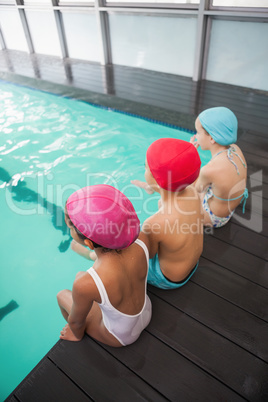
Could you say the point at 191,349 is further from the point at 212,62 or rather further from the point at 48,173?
the point at 212,62

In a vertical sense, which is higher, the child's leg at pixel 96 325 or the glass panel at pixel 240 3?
the glass panel at pixel 240 3

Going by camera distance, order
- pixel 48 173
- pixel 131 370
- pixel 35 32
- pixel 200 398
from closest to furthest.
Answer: pixel 200 398 → pixel 131 370 → pixel 48 173 → pixel 35 32

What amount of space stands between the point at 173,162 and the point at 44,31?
29.0 ft

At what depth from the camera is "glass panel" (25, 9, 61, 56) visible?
7984mm

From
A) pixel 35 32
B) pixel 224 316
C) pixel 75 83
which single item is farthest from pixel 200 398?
pixel 35 32

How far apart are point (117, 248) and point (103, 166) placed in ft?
11.5

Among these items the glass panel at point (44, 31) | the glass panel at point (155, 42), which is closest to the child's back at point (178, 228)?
the glass panel at point (155, 42)

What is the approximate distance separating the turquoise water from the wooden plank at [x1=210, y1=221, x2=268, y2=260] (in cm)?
148

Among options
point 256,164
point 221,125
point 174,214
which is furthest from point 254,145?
point 174,214

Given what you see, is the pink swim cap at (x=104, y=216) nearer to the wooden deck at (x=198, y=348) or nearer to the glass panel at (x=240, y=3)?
the wooden deck at (x=198, y=348)

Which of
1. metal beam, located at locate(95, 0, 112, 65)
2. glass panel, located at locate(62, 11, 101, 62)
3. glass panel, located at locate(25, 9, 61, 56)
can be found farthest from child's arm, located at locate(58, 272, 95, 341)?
glass panel, located at locate(25, 9, 61, 56)

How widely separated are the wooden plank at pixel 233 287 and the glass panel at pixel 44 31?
8.47 m

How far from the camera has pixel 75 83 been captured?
633cm

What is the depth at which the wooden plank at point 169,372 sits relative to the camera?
1598 millimetres
